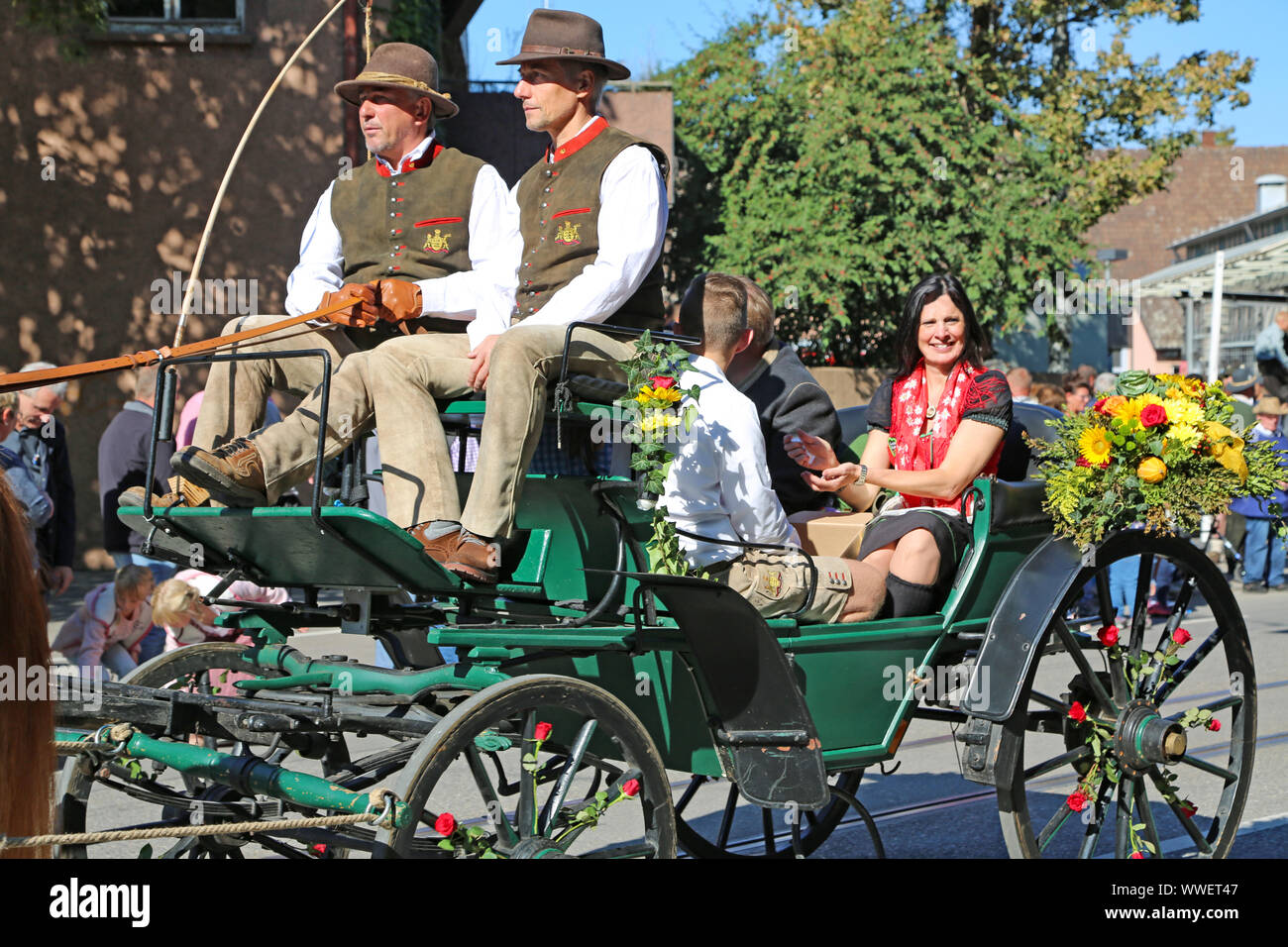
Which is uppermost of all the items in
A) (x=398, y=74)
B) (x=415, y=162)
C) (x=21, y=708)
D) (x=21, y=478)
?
(x=398, y=74)

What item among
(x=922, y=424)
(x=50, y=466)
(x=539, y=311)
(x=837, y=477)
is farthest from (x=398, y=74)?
(x=50, y=466)

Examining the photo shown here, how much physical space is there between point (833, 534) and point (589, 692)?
5.46 ft

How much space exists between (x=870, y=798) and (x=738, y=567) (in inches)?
89.9

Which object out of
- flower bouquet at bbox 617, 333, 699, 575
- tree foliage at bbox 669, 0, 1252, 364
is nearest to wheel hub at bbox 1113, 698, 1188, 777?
flower bouquet at bbox 617, 333, 699, 575

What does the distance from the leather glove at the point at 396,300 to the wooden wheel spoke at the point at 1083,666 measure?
2.07 m

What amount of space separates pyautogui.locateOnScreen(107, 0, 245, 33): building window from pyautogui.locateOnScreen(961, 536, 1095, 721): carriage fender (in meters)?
11.5

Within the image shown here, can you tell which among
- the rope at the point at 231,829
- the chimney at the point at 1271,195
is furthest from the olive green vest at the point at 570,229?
the chimney at the point at 1271,195

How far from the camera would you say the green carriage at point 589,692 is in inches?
131

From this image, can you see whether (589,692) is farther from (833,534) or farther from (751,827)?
(751,827)

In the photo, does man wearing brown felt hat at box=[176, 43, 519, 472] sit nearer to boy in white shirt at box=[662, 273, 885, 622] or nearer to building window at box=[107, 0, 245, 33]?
boy in white shirt at box=[662, 273, 885, 622]

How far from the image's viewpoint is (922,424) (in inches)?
189

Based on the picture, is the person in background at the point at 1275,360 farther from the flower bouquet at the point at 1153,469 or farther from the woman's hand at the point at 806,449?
the woman's hand at the point at 806,449

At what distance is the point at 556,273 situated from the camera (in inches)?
171

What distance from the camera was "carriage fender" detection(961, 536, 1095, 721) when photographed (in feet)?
13.1
